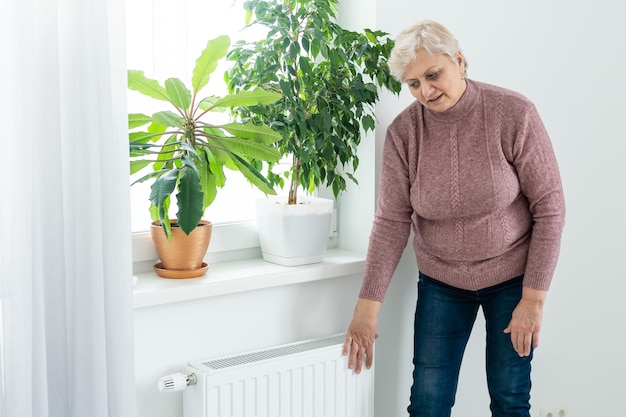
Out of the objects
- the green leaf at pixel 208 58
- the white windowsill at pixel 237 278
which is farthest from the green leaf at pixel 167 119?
the white windowsill at pixel 237 278

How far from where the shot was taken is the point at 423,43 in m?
1.81

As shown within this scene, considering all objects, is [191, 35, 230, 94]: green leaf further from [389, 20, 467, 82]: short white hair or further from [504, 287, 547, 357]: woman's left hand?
[504, 287, 547, 357]: woman's left hand

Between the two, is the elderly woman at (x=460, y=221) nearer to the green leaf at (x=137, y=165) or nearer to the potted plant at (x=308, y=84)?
the potted plant at (x=308, y=84)

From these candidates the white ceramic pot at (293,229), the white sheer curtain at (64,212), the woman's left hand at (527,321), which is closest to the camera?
the white sheer curtain at (64,212)

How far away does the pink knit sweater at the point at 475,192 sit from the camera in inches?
74.1

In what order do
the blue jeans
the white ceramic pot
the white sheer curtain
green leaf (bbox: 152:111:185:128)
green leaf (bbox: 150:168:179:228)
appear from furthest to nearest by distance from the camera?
the white ceramic pot → the blue jeans → green leaf (bbox: 152:111:185:128) → green leaf (bbox: 150:168:179:228) → the white sheer curtain

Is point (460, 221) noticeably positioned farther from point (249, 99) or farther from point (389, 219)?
point (249, 99)

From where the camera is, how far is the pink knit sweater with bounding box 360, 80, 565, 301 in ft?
6.18

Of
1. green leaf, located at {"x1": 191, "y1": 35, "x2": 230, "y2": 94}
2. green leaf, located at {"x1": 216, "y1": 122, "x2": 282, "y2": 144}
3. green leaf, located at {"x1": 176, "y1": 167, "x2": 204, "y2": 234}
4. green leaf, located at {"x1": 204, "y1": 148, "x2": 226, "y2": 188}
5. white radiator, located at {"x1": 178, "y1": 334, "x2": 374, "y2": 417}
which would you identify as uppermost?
→ green leaf, located at {"x1": 191, "y1": 35, "x2": 230, "y2": 94}

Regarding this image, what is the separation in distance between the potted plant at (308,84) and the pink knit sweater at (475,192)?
170 millimetres

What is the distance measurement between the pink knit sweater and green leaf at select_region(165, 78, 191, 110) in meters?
0.56

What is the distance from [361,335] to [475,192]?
509 mm

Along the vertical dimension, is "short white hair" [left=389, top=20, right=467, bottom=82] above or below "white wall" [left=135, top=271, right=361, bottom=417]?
above

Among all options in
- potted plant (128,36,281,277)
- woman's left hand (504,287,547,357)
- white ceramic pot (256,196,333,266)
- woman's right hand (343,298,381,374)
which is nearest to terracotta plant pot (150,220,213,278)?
potted plant (128,36,281,277)
